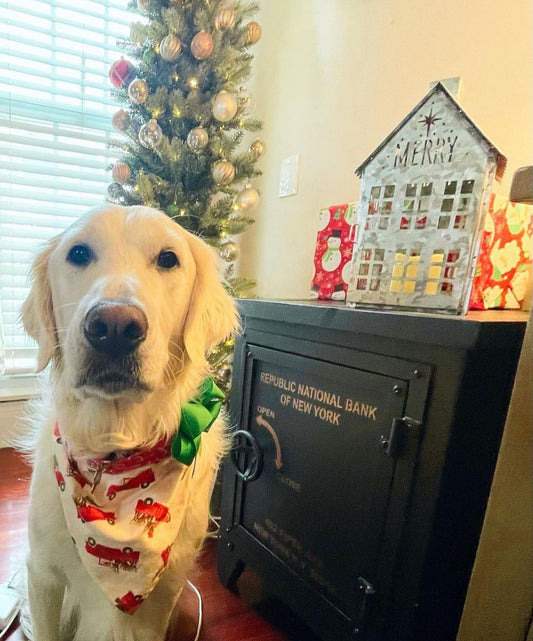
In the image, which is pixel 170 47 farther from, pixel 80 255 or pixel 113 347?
pixel 113 347

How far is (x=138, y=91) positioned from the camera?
164 cm

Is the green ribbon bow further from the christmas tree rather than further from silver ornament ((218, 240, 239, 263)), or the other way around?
silver ornament ((218, 240, 239, 263))

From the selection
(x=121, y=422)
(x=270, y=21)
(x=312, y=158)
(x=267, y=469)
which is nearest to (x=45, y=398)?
(x=121, y=422)

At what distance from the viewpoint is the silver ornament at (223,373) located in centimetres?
173

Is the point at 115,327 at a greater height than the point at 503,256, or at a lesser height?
lesser

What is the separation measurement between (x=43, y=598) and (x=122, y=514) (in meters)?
0.28

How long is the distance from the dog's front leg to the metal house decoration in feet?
2.94

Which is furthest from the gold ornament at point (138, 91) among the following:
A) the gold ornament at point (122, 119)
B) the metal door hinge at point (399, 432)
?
the metal door hinge at point (399, 432)

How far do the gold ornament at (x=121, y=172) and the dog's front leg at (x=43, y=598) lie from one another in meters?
1.45

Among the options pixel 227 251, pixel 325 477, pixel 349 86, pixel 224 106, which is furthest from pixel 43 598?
pixel 349 86

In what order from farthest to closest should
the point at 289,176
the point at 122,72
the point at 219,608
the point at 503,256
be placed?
the point at 289,176
the point at 122,72
the point at 219,608
the point at 503,256

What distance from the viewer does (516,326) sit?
66 centimetres

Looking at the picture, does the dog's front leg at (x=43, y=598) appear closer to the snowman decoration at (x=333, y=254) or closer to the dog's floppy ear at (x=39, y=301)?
the dog's floppy ear at (x=39, y=301)

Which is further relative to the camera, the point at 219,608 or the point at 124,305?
the point at 219,608
